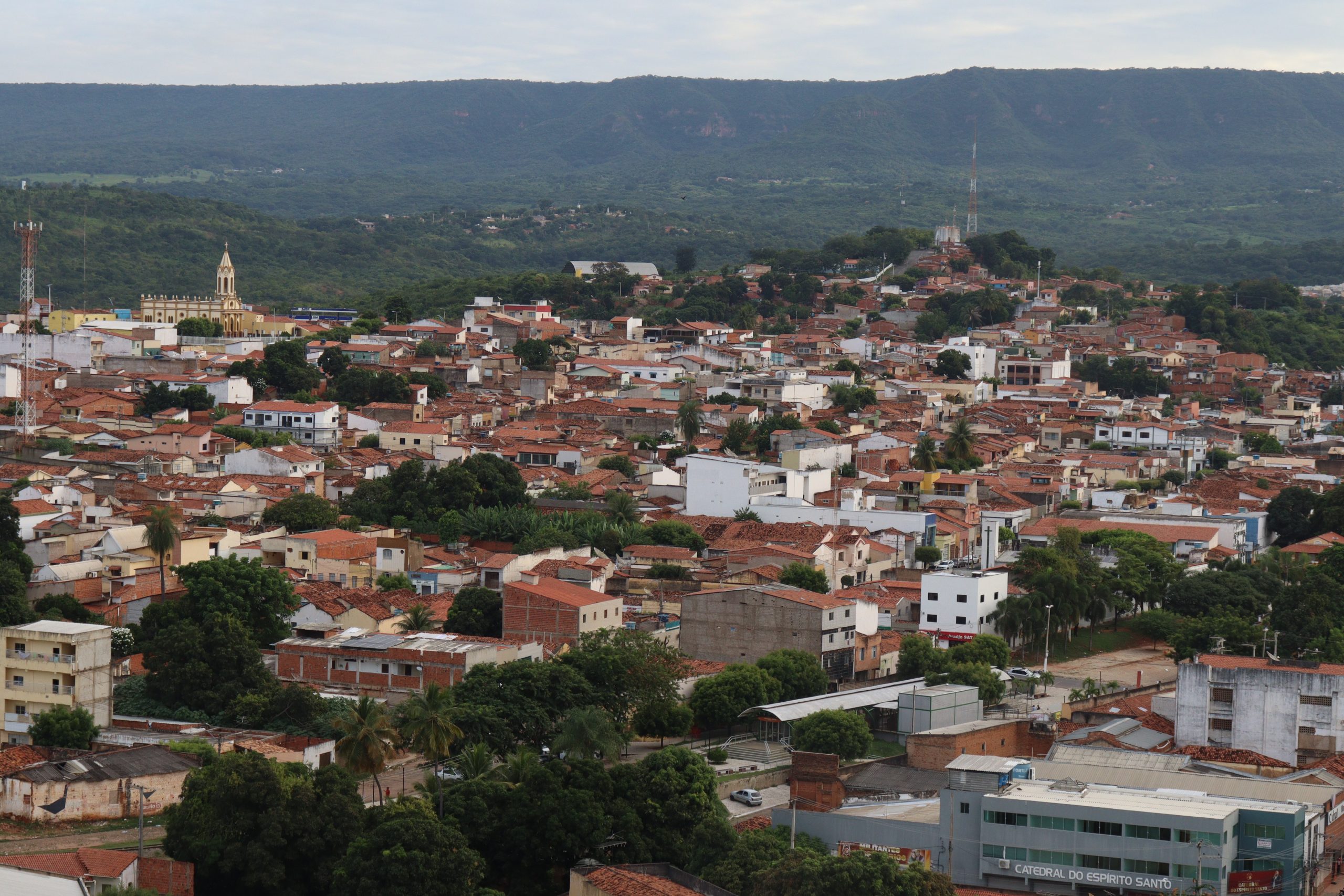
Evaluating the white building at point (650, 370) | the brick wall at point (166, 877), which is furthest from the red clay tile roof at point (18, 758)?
the white building at point (650, 370)

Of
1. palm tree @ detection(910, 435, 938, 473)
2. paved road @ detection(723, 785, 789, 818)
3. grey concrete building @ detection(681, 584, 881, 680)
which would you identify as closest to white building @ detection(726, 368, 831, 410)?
palm tree @ detection(910, 435, 938, 473)

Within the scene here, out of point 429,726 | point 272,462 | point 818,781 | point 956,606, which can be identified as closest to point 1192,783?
point 818,781

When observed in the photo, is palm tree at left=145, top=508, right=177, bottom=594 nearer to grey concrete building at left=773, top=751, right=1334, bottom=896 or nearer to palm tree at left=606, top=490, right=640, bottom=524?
palm tree at left=606, top=490, right=640, bottom=524

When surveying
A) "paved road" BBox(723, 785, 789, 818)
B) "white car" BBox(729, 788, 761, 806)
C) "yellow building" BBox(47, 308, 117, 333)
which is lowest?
"paved road" BBox(723, 785, 789, 818)

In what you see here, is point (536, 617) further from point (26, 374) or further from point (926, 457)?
point (26, 374)

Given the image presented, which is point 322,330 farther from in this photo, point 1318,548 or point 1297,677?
point 1297,677

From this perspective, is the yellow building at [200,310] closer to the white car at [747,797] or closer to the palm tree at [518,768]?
the white car at [747,797]
